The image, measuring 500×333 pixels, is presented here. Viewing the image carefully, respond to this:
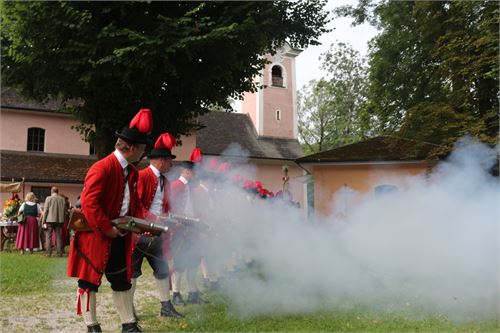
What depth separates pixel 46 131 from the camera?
27.8 meters

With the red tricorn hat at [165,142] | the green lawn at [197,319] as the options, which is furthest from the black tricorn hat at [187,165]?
the green lawn at [197,319]

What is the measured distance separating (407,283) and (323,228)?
162 centimetres

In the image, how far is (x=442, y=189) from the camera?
6781 millimetres

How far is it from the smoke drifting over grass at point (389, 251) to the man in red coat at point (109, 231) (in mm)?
1855

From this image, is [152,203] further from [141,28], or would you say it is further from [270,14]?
[270,14]

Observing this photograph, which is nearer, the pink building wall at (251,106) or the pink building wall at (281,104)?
the pink building wall at (281,104)

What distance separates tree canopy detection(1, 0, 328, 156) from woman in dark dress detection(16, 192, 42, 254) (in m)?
3.18

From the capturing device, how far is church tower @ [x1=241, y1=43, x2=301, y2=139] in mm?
37812

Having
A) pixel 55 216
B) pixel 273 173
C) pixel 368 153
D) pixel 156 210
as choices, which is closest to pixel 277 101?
pixel 273 173

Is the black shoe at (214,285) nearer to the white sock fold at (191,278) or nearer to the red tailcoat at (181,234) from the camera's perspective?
the white sock fold at (191,278)

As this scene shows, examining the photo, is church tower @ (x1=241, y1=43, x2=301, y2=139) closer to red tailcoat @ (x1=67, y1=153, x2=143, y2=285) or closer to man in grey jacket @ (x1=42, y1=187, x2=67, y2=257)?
man in grey jacket @ (x1=42, y1=187, x2=67, y2=257)

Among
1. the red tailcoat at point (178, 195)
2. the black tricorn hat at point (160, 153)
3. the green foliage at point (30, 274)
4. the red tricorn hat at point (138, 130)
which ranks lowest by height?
the green foliage at point (30, 274)

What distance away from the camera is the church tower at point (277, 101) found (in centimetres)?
3781

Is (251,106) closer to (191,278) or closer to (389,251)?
(389,251)
